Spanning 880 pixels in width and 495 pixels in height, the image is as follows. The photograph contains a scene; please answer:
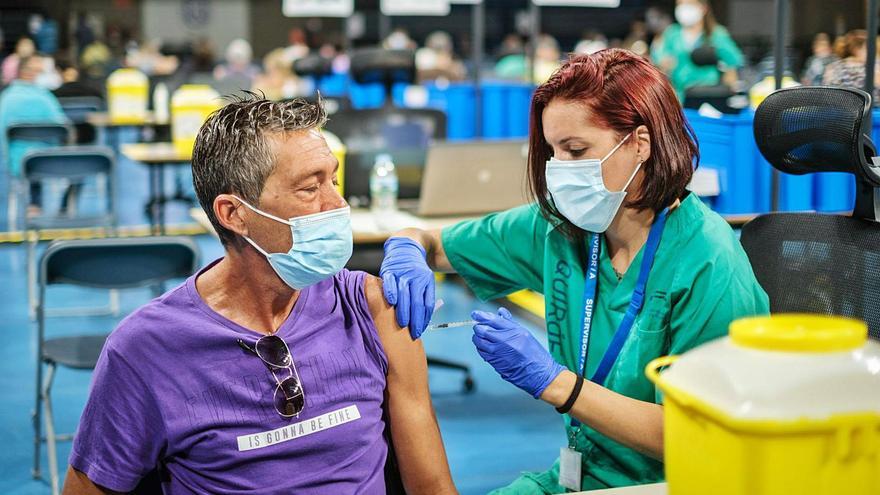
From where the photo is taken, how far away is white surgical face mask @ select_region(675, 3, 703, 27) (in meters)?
7.02

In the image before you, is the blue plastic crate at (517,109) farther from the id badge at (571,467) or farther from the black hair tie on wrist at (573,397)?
the black hair tie on wrist at (573,397)

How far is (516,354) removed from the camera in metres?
1.69

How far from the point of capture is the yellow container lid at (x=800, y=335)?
91cm

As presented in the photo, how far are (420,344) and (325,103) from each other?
0.44m

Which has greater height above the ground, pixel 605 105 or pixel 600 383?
pixel 605 105

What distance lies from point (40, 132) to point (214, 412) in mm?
5986

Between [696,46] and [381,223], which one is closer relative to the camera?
[381,223]

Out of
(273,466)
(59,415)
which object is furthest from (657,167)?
(59,415)

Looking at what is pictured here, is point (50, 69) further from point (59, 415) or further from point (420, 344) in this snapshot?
point (420, 344)

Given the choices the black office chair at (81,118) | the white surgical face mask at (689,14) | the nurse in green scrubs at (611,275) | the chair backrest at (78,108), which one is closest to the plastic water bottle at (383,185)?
the nurse in green scrubs at (611,275)

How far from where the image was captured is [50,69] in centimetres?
1195

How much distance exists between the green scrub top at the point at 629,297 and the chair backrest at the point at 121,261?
1445mm

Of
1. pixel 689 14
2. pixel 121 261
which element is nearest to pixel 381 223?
pixel 121 261

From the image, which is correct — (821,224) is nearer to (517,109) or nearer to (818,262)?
(818,262)
